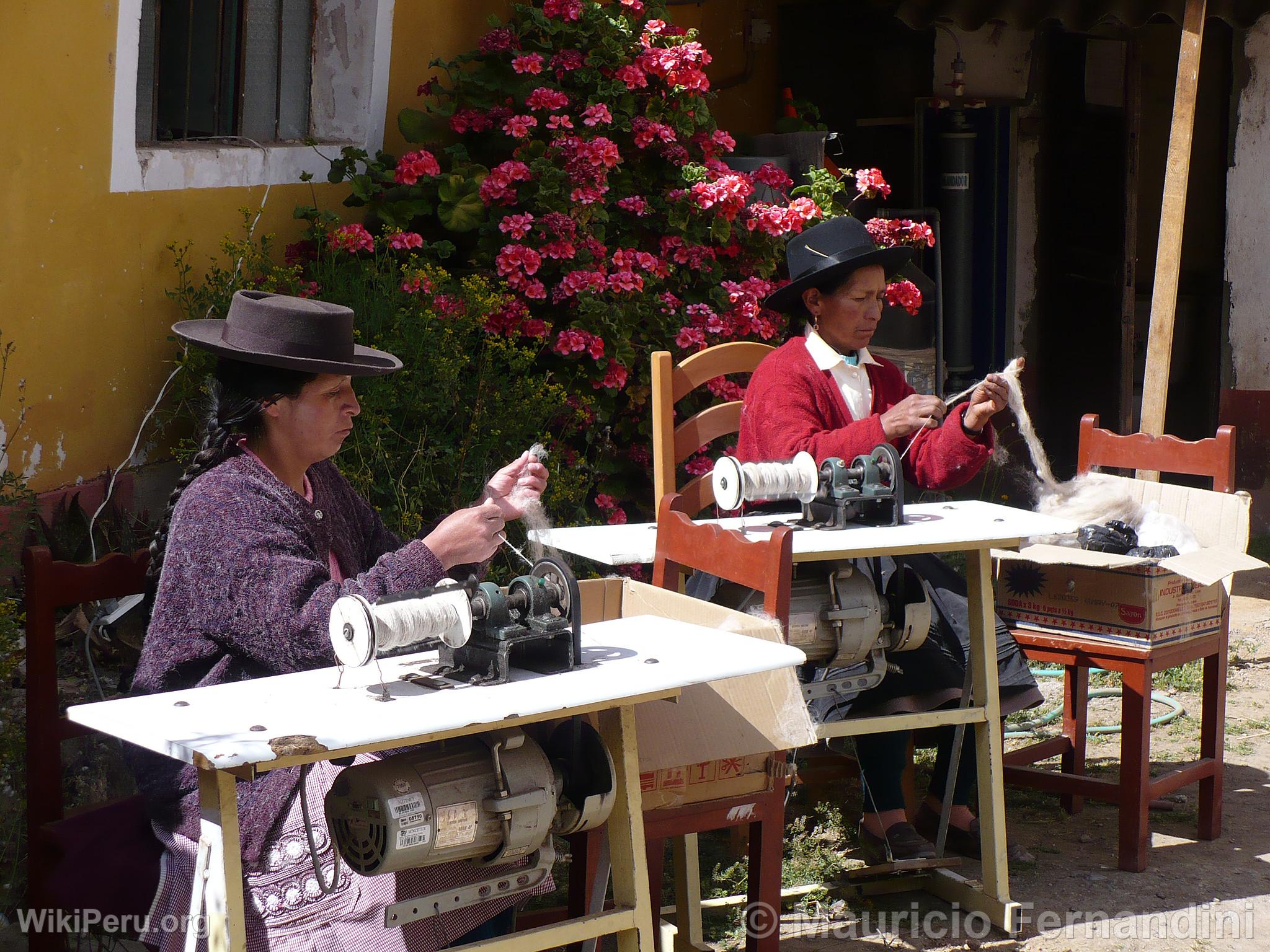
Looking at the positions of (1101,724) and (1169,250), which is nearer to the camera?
(1101,724)

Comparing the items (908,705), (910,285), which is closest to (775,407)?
(908,705)

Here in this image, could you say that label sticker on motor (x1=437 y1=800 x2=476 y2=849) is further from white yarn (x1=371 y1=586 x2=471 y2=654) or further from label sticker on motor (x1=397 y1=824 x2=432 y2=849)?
white yarn (x1=371 y1=586 x2=471 y2=654)

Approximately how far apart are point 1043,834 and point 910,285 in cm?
275

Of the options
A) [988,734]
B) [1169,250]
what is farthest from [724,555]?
[1169,250]

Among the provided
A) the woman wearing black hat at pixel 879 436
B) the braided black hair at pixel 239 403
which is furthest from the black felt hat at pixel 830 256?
the braided black hair at pixel 239 403

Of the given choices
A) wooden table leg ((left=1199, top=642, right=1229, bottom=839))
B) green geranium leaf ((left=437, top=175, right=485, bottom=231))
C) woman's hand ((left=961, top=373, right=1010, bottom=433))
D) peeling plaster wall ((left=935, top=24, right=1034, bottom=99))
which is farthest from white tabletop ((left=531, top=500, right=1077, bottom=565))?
peeling plaster wall ((left=935, top=24, right=1034, bottom=99))

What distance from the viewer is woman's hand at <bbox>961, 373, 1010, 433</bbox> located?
13.1 feet

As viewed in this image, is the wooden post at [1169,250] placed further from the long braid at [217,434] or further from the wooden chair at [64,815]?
the wooden chair at [64,815]

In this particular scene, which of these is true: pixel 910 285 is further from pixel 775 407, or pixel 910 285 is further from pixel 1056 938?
pixel 1056 938

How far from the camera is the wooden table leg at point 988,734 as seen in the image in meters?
3.81

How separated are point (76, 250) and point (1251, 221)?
5.91 meters

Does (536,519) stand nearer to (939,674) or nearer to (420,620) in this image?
(420,620)

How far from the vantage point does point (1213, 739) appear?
439 centimetres

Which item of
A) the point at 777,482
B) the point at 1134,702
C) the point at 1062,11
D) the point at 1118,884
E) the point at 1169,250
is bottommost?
the point at 1118,884
